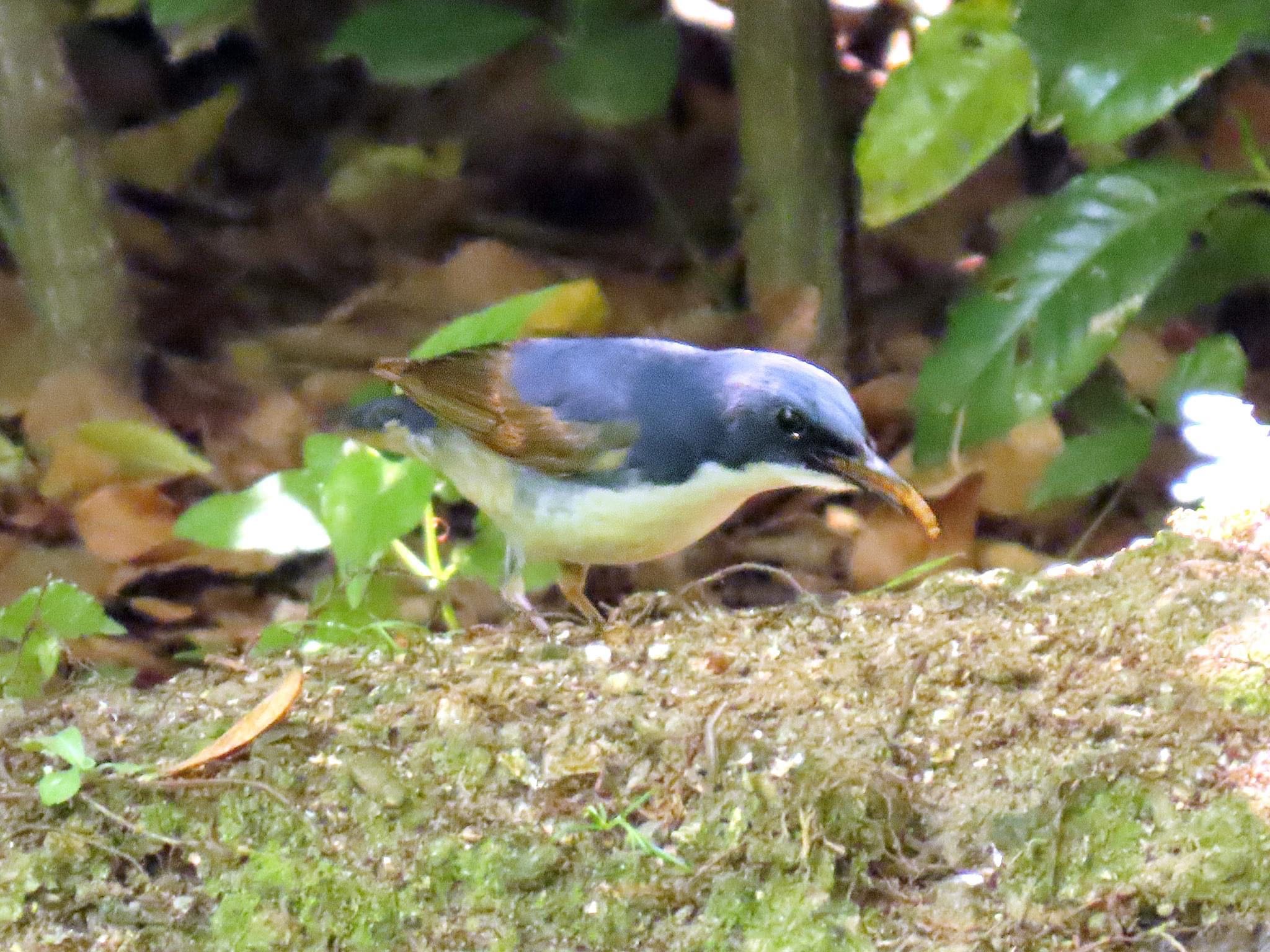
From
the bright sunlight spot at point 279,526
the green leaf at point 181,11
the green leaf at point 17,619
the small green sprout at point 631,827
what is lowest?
the bright sunlight spot at point 279,526

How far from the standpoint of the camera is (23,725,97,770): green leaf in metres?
2.00

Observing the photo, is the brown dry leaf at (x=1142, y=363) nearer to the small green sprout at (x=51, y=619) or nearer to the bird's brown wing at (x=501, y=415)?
the bird's brown wing at (x=501, y=415)

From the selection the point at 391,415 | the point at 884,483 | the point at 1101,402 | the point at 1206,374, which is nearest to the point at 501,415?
the point at 391,415

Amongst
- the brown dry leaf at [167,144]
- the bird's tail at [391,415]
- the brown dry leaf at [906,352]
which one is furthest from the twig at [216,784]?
the brown dry leaf at [167,144]

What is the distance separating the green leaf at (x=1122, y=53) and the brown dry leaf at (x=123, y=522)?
2244 mm

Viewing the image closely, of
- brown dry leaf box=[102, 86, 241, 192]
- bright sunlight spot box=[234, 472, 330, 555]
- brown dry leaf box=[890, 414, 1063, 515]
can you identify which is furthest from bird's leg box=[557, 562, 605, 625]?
brown dry leaf box=[102, 86, 241, 192]


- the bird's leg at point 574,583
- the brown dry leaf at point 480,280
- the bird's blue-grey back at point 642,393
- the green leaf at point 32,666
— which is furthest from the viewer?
the brown dry leaf at point 480,280

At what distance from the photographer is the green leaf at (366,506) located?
2.92 m

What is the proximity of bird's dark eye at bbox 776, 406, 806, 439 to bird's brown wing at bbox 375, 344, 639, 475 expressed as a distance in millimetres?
348

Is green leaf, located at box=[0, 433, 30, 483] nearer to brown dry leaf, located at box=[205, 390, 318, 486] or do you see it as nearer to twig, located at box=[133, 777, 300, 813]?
brown dry leaf, located at box=[205, 390, 318, 486]

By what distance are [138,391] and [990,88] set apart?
248 cm

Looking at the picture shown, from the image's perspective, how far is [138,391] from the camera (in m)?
4.27

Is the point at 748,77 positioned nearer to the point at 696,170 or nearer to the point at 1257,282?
the point at 696,170

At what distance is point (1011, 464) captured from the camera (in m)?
3.68
